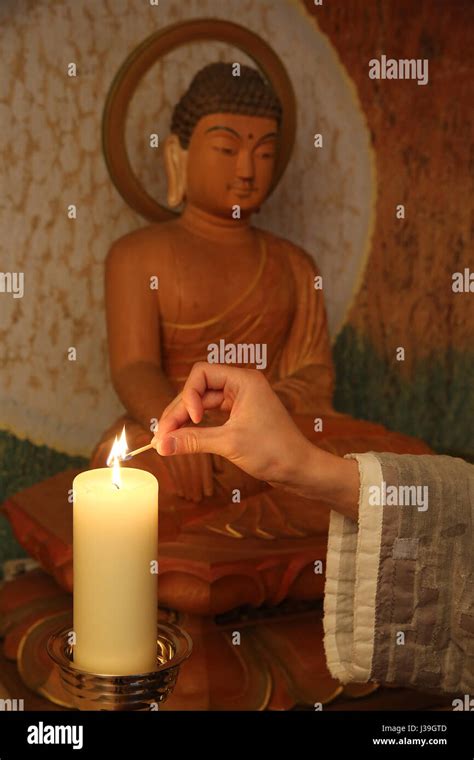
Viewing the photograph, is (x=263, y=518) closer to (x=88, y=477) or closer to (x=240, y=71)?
(x=240, y=71)

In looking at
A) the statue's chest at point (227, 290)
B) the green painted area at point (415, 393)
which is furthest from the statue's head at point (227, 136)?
the green painted area at point (415, 393)

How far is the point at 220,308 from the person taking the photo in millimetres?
2590

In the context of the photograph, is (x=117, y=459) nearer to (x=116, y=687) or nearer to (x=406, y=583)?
(x=116, y=687)

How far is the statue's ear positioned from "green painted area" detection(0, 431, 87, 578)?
0.88m

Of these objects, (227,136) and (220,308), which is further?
(220,308)

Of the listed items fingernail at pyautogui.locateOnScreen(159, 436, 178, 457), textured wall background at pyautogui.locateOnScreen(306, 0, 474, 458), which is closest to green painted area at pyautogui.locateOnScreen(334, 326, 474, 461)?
textured wall background at pyautogui.locateOnScreen(306, 0, 474, 458)

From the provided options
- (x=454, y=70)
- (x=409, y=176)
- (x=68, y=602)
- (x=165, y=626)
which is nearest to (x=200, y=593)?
(x=68, y=602)

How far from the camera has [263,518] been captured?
88.4 inches

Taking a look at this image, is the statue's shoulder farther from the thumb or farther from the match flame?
the match flame

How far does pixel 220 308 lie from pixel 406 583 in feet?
5.21

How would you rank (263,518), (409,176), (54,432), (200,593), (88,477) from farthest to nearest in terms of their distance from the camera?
(409,176) → (54,432) → (263,518) → (200,593) → (88,477)

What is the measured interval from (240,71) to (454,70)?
0.95 metres

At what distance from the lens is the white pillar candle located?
0.73 m

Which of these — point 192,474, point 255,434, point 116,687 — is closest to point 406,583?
point 255,434
